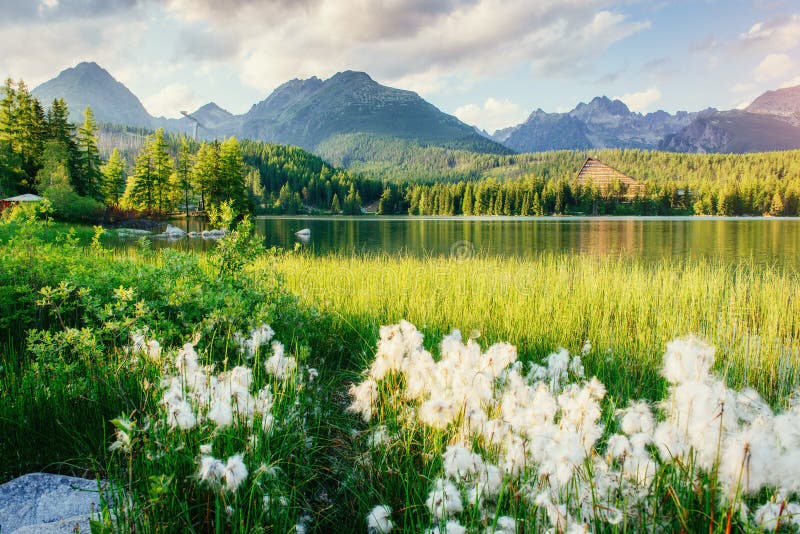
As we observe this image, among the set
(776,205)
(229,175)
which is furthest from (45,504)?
(776,205)

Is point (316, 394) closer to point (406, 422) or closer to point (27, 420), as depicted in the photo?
point (406, 422)

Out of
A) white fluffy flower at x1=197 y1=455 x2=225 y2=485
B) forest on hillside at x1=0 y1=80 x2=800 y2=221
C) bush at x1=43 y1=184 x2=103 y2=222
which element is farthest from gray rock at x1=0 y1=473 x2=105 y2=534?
bush at x1=43 y1=184 x2=103 y2=222

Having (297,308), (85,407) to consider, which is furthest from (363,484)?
(297,308)

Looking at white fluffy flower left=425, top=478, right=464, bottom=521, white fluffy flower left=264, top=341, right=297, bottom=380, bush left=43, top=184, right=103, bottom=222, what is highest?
bush left=43, top=184, right=103, bottom=222

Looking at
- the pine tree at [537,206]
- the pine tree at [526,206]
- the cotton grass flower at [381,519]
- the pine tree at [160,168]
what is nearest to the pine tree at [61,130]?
the pine tree at [160,168]

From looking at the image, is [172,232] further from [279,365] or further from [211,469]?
[211,469]

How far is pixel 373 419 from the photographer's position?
4.00 m

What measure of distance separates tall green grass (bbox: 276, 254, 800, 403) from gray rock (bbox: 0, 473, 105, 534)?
3682mm

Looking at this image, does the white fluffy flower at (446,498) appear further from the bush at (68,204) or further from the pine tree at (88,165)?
the pine tree at (88,165)

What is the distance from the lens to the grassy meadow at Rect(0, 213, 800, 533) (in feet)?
6.49

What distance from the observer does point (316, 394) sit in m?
4.31

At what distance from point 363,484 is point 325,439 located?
63 cm

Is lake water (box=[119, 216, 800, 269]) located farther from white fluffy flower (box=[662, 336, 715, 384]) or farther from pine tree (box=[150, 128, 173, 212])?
white fluffy flower (box=[662, 336, 715, 384])

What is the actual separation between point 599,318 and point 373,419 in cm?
535
